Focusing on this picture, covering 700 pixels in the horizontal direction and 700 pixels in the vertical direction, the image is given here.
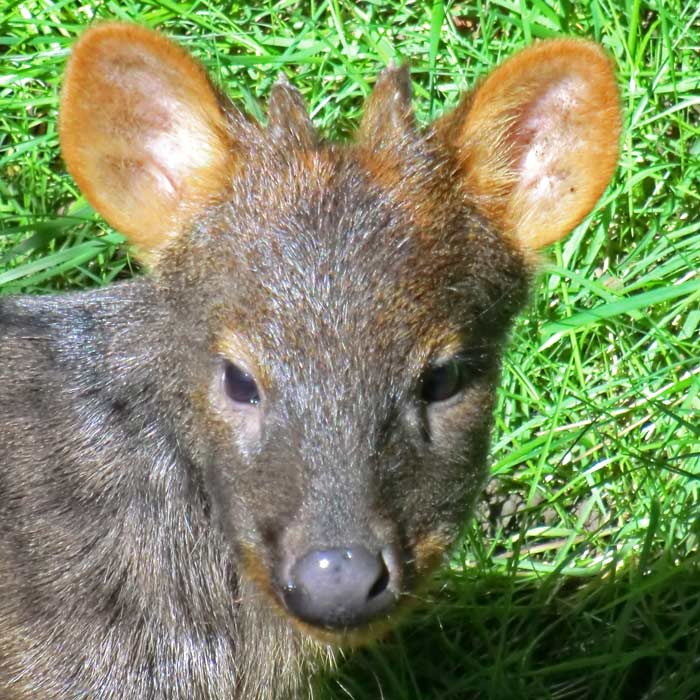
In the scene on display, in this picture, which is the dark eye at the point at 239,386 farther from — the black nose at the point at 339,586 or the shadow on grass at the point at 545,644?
the shadow on grass at the point at 545,644

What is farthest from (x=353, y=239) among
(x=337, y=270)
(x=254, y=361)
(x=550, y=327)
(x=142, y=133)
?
(x=550, y=327)

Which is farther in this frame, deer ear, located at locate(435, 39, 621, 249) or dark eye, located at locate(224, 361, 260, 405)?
deer ear, located at locate(435, 39, 621, 249)

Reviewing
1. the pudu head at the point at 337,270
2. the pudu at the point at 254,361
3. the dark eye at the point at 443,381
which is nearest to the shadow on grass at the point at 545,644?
the pudu at the point at 254,361

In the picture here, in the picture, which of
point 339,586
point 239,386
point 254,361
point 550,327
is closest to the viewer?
point 339,586

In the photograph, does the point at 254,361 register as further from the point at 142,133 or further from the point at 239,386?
the point at 142,133

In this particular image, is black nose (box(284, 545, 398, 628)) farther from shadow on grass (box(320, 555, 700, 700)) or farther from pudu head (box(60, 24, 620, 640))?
shadow on grass (box(320, 555, 700, 700))

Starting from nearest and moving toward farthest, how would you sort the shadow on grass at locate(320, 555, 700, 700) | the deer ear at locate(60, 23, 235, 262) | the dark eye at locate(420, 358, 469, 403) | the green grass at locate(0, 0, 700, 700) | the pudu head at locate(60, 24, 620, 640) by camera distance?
the pudu head at locate(60, 24, 620, 640) → the dark eye at locate(420, 358, 469, 403) → the deer ear at locate(60, 23, 235, 262) → the shadow on grass at locate(320, 555, 700, 700) → the green grass at locate(0, 0, 700, 700)

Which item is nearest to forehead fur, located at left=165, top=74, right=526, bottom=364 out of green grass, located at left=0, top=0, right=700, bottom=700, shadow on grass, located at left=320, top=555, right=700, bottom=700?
green grass, located at left=0, top=0, right=700, bottom=700

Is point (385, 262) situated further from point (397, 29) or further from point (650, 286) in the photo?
point (397, 29)
